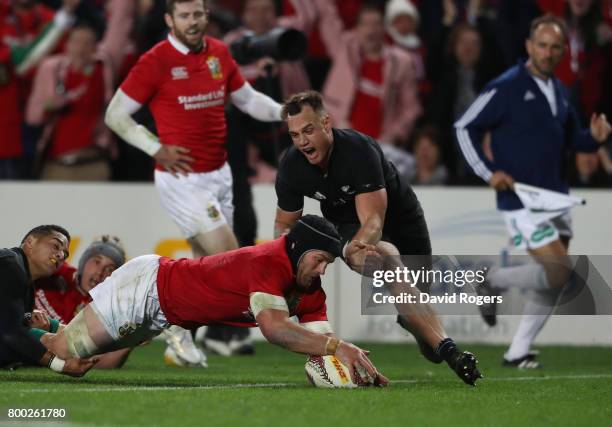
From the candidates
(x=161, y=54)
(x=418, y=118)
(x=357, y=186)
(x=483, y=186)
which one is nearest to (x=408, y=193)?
(x=357, y=186)

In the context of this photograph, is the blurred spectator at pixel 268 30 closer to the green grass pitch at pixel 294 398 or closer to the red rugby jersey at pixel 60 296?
the red rugby jersey at pixel 60 296

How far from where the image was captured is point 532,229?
35.6 ft

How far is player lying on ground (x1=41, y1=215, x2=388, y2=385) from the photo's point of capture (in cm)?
741

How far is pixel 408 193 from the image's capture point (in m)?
8.96

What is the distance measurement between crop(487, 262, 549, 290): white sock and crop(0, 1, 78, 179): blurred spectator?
501 cm

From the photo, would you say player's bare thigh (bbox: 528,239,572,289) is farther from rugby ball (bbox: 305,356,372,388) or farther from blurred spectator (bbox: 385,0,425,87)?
blurred spectator (bbox: 385,0,425,87)

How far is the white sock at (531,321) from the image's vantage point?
1072 cm

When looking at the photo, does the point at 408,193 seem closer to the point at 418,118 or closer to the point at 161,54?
the point at 161,54

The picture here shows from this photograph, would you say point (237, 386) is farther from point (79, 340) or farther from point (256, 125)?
point (256, 125)

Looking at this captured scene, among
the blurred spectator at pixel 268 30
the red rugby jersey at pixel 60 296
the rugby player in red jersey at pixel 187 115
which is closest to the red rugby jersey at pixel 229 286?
the red rugby jersey at pixel 60 296

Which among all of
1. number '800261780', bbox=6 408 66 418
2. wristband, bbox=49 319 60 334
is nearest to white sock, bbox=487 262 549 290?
wristband, bbox=49 319 60 334

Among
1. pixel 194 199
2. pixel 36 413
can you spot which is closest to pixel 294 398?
pixel 36 413

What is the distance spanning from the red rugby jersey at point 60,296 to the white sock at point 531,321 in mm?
3462

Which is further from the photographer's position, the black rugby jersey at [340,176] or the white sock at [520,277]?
the white sock at [520,277]
